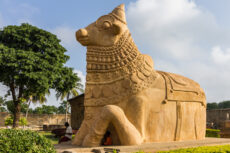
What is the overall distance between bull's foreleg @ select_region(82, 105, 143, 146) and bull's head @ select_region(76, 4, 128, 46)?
1.74 meters

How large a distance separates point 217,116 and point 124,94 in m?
18.5

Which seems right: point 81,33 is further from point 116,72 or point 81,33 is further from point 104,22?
point 116,72

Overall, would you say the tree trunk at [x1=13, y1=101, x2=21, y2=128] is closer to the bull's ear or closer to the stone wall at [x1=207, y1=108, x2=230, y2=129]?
the bull's ear

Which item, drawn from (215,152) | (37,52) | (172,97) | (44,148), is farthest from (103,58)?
(37,52)

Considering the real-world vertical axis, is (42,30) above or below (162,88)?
above

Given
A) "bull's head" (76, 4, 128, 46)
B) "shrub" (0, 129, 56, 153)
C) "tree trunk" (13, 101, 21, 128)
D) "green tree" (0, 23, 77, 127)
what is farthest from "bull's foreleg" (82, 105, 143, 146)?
"tree trunk" (13, 101, 21, 128)

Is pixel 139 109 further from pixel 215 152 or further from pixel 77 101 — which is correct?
pixel 77 101

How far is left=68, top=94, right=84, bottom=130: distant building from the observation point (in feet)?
63.7

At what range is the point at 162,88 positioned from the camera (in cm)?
580

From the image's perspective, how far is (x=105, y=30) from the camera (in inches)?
229

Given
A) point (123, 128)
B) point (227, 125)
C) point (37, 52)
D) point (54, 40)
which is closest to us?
point (123, 128)

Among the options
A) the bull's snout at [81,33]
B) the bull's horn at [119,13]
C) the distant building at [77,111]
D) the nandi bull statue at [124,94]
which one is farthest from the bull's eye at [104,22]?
the distant building at [77,111]

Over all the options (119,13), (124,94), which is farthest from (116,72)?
(119,13)

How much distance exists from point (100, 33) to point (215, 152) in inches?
147
